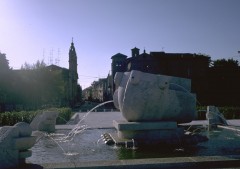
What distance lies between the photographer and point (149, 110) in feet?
33.4

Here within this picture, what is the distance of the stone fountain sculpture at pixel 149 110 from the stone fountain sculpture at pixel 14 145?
349 centimetres

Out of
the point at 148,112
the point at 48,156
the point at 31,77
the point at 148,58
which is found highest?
the point at 148,58

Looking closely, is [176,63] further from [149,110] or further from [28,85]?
[149,110]

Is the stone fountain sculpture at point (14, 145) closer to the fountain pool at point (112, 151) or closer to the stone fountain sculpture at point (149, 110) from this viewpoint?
the fountain pool at point (112, 151)

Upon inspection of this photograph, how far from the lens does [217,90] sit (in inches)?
2133

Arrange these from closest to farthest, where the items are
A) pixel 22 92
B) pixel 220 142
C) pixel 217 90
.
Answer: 1. pixel 220 142
2. pixel 22 92
3. pixel 217 90

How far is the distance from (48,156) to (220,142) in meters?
5.73

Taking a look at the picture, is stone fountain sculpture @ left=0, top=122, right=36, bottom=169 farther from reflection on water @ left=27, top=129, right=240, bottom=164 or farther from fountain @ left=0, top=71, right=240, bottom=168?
fountain @ left=0, top=71, right=240, bottom=168

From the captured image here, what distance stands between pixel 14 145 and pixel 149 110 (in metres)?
4.73

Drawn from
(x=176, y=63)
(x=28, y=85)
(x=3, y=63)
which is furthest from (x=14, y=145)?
(x=176, y=63)

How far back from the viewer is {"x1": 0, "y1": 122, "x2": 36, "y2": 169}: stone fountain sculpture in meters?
6.60

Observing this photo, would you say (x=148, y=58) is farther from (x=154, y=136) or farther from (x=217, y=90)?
(x=154, y=136)

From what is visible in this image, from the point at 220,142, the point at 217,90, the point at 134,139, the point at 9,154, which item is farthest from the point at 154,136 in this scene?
the point at 217,90

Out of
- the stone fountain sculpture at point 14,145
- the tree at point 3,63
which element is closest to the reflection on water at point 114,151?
the stone fountain sculpture at point 14,145
